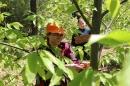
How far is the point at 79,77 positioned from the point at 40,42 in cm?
187

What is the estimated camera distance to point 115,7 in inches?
36.0

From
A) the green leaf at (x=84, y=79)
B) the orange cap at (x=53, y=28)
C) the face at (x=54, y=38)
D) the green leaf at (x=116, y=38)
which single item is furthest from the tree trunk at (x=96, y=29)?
the face at (x=54, y=38)

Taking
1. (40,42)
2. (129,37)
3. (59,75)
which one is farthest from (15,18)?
(129,37)

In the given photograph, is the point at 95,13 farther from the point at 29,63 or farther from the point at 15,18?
the point at 15,18

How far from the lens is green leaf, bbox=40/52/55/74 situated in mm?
1593

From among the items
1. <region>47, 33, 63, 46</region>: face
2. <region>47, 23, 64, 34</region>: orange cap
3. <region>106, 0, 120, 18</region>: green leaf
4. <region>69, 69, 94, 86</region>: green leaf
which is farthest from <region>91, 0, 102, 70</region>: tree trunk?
<region>47, 33, 63, 46</region>: face

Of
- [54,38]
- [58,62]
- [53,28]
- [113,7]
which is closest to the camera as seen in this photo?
[113,7]

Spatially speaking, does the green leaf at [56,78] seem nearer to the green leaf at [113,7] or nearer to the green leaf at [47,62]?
the green leaf at [47,62]

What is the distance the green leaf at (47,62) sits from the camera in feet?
5.23

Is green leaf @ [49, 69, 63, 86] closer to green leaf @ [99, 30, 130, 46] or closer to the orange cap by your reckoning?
green leaf @ [99, 30, 130, 46]

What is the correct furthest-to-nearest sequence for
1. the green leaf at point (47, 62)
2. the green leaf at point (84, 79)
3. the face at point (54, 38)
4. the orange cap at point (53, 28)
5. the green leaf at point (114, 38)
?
1. the face at point (54, 38)
2. the orange cap at point (53, 28)
3. the green leaf at point (47, 62)
4. the green leaf at point (84, 79)
5. the green leaf at point (114, 38)

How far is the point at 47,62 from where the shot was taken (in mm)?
1631

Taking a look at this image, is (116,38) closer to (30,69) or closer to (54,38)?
(30,69)

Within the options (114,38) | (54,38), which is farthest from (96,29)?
(54,38)
